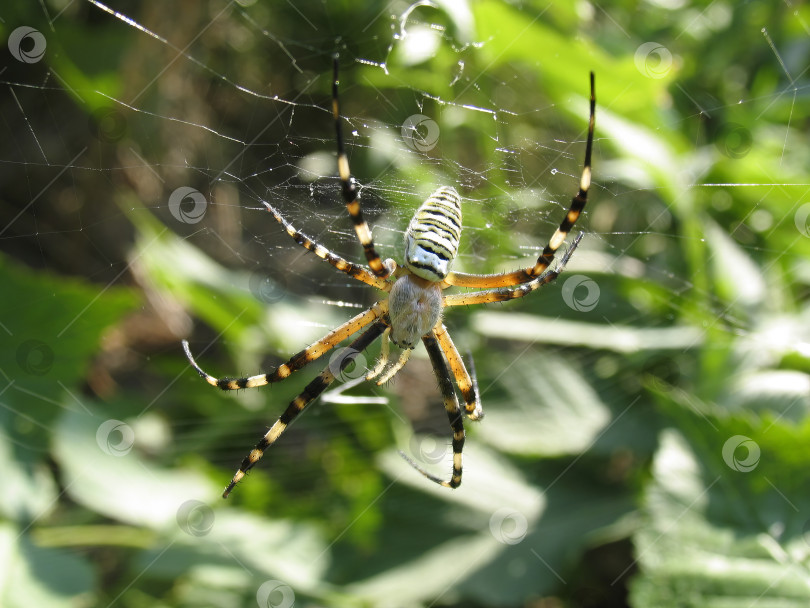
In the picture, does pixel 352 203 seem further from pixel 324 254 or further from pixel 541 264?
pixel 541 264

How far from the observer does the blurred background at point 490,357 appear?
8.28 feet

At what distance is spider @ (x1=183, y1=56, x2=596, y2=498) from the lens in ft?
7.27

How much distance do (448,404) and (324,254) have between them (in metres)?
0.88

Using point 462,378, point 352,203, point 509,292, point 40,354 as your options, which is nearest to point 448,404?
point 462,378

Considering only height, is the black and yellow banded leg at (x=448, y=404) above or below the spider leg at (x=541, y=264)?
below

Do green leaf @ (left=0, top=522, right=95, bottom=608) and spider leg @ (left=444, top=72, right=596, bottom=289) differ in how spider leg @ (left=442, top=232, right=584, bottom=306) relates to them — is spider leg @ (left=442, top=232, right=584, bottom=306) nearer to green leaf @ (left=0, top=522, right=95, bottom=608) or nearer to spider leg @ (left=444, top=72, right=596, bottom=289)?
spider leg @ (left=444, top=72, right=596, bottom=289)

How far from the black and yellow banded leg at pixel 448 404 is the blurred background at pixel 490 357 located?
0.61 ft

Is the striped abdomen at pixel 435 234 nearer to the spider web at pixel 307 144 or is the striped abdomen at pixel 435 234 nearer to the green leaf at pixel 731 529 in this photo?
the spider web at pixel 307 144

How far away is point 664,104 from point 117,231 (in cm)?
407

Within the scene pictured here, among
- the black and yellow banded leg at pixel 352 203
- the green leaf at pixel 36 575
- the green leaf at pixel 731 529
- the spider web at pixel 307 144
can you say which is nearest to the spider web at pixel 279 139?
the spider web at pixel 307 144

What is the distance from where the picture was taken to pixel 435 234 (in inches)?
86.4

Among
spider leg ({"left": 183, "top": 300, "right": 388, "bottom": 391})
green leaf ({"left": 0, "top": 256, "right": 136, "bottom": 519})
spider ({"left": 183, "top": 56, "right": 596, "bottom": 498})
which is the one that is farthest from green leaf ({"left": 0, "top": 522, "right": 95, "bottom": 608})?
spider leg ({"left": 183, "top": 300, "right": 388, "bottom": 391})

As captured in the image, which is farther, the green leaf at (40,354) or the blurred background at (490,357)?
the green leaf at (40,354)

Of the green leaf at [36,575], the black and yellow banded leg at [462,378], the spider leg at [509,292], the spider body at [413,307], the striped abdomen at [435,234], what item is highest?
the striped abdomen at [435,234]
